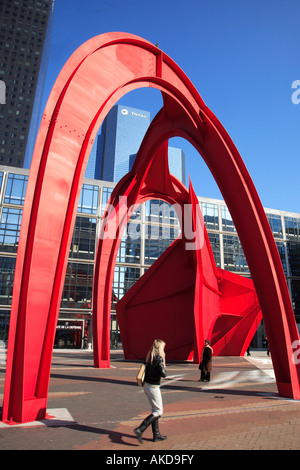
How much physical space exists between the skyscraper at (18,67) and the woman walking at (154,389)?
280ft

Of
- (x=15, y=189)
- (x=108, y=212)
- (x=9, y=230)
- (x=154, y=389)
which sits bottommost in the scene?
(x=154, y=389)

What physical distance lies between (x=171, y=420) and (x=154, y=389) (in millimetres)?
1451

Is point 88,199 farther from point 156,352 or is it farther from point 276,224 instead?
point 156,352

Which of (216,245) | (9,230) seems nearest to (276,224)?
(216,245)

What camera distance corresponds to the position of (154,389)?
4.58 m

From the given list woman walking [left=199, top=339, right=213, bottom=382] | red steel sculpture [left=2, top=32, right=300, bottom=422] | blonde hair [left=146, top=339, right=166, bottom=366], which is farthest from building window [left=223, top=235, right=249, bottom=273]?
blonde hair [left=146, top=339, right=166, bottom=366]

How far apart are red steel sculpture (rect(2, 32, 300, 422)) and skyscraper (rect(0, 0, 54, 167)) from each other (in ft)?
249

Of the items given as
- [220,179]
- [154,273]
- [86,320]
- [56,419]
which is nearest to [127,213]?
[154,273]

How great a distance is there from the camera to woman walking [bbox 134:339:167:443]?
442 cm

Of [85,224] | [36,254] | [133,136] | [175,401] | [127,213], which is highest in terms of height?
[133,136]

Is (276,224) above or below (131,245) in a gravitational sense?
above

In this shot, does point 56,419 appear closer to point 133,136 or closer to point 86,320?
point 86,320
